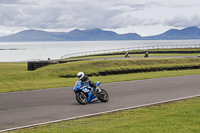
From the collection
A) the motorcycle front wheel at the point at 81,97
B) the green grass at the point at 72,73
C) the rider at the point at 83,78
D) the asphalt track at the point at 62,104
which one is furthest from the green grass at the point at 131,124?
the green grass at the point at 72,73

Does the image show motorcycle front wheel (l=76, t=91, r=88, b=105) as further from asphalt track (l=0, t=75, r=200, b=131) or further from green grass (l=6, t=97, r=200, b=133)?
green grass (l=6, t=97, r=200, b=133)

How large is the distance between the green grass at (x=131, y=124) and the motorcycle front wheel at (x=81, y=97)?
2401mm

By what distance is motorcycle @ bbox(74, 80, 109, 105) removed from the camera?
13797 mm

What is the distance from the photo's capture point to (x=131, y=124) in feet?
30.1

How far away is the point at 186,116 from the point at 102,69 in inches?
928

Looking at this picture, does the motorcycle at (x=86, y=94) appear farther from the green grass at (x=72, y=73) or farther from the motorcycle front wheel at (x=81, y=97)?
the green grass at (x=72, y=73)

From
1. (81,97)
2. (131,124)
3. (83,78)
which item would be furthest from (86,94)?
(131,124)

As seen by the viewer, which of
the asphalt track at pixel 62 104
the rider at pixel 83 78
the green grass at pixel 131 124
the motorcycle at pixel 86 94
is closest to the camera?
the green grass at pixel 131 124

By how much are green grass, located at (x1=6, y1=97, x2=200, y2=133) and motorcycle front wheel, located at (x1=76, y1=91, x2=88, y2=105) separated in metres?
2.40

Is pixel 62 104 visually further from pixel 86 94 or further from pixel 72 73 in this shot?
pixel 72 73

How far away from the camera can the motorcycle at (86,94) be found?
1380 centimetres

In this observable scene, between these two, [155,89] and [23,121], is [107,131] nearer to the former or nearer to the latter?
[23,121]

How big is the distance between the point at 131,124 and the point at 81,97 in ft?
16.9

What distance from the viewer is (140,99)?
15594mm
